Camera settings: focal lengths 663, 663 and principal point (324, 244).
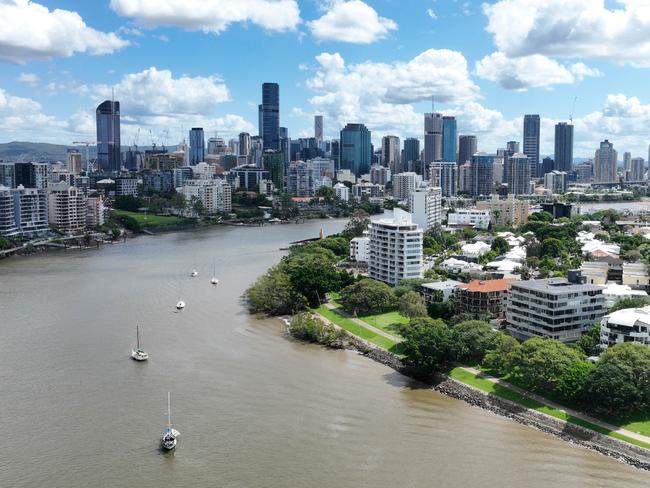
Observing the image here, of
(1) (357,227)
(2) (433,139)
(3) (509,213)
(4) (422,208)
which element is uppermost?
(2) (433,139)

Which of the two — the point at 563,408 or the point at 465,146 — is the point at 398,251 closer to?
the point at 563,408

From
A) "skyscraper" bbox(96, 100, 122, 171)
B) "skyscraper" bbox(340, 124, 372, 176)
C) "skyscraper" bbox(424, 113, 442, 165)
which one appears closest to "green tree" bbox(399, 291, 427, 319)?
"skyscraper" bbox(340, 124, 372, 176)

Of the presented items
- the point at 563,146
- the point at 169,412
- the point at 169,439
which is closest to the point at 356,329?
the point at 169,412

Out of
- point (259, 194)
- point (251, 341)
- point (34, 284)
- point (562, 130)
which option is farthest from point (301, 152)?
point (251, 341)

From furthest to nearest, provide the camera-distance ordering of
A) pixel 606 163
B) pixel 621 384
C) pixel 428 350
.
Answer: pixel 606 163, pixel 428 350, pixel 621 384

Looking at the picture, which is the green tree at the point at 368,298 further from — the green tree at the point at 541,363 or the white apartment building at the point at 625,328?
the white apartment building at the point at 625,328

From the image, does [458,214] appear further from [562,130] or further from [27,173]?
[562,130]
